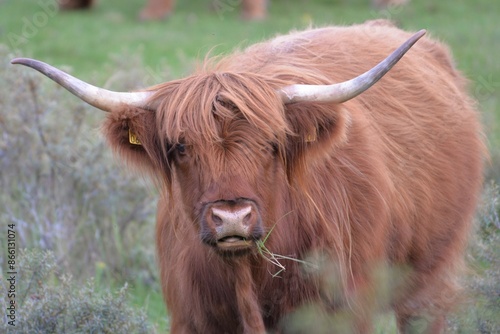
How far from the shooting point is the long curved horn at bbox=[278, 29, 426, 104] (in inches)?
150

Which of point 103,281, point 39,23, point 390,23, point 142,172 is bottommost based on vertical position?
point 103,281

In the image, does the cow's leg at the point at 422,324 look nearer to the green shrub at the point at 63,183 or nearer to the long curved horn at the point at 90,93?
the green shrub at the point at 63,183

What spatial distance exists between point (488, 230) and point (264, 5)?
478 inches

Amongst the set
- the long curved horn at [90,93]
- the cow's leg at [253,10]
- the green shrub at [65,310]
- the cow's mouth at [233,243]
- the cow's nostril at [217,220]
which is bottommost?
the green shrub at [65,310]

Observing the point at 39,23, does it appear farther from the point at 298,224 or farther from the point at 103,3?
the point at 298,224

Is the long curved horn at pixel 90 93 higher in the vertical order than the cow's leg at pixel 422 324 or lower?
higher

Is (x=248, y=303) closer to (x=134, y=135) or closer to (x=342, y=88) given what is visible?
(x=134, y=135)

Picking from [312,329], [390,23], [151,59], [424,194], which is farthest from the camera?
[151,59]

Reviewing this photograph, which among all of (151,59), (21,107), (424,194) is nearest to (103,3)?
(151,59)

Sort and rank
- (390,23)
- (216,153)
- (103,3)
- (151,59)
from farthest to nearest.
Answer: (103,3), (151,59), (390,23), (216,153)

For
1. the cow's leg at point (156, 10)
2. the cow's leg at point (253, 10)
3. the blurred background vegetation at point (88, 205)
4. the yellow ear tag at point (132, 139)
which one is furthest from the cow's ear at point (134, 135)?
the cow's leg at point (156, 10)

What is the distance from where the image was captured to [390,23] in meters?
6.59

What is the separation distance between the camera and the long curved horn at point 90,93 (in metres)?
3.85

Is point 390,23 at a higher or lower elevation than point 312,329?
higher
